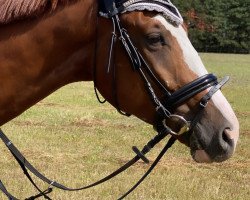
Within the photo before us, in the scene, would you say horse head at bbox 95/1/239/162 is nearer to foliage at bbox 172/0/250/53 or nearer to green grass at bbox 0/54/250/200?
green grass at bbox 0/54/250/200

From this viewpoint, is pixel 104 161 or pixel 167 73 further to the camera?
pixel 104 161

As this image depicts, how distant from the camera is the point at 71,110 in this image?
50.1 ft

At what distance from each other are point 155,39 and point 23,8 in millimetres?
752

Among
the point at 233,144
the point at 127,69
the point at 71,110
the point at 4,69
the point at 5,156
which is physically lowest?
the point at 71,110

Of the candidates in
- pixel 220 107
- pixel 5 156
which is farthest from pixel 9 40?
pixel 5 156

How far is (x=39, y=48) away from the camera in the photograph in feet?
9.68

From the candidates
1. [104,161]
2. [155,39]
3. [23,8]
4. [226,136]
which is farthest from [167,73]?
[104,161]

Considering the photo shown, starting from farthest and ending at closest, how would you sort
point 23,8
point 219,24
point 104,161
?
point 219,24 < point 104,161 < point 23,8

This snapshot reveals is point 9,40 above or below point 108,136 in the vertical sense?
above

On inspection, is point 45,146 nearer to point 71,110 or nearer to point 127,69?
point 71,110

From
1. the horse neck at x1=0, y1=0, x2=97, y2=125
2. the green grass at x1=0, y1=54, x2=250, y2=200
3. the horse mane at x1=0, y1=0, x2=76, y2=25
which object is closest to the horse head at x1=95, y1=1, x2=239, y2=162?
the horse neck at x1=0, y1=0, x2=97, y2=125

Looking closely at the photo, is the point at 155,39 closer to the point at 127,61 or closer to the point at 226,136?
the point at 127,61

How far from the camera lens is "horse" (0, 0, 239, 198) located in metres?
2.86

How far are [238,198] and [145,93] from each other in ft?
15.1
